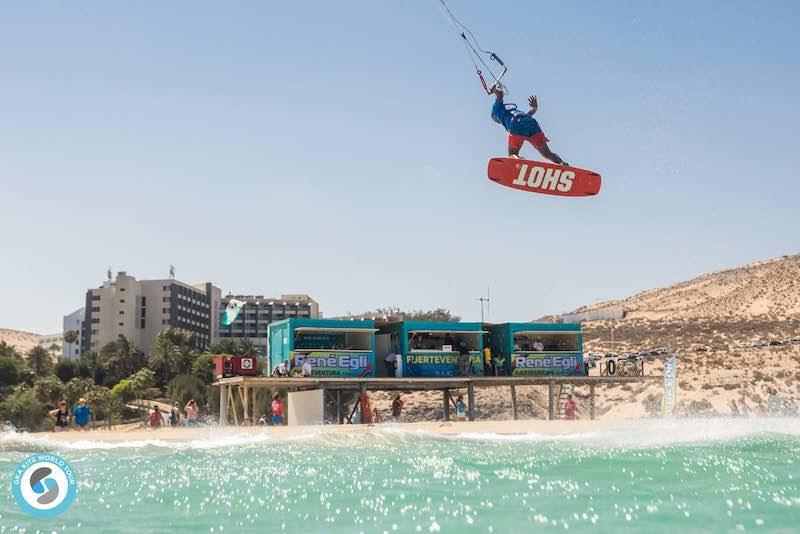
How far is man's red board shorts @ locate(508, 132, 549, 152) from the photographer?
16.9m

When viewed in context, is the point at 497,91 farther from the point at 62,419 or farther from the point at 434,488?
the point at 62,419

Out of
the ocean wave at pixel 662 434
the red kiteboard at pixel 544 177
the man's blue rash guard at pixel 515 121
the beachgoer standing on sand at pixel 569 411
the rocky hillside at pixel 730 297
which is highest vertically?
the rocky hillside at pixel 730 297

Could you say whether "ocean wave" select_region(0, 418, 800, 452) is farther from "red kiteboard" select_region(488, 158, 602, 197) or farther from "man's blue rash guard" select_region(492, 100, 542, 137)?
"man's blue rash guard" select_region(492, 100, 542, 137)

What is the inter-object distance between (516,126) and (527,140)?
0.43 meters

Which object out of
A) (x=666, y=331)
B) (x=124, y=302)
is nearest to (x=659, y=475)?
(x=666, y=331)

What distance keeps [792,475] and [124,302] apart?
450ft

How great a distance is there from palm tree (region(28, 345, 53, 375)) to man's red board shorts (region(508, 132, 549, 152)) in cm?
9468

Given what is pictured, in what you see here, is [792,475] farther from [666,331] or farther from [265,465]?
[666,331]

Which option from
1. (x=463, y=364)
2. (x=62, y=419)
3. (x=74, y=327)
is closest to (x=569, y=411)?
(x=463, y=364)

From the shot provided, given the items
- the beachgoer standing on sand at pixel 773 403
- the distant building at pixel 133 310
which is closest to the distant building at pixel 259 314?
the distant building at pixel 133 310

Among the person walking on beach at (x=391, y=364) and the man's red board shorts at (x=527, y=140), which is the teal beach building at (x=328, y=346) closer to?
the person walking on beach at (x=391, y=364)

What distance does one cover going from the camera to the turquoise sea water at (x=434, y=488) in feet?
35.9

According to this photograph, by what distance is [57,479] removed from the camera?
11.3m

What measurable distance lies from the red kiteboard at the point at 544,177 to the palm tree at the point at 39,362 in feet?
310
